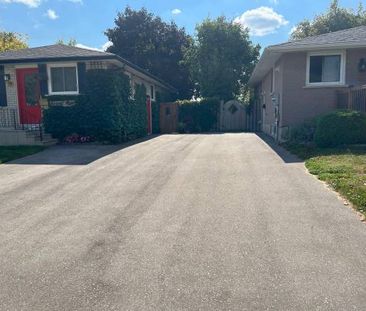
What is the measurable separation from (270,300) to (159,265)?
1234 mm

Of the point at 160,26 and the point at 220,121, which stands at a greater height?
the point at 160,26

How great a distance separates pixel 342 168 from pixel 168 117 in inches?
740


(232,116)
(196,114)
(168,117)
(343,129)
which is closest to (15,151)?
(343,129)

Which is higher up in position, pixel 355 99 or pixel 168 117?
pixel 355 99

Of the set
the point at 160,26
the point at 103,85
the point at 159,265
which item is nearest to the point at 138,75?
the point at 103,85

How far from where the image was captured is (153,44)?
36.8 m

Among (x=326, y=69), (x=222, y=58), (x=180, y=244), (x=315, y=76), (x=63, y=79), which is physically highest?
(x=222, y=58)

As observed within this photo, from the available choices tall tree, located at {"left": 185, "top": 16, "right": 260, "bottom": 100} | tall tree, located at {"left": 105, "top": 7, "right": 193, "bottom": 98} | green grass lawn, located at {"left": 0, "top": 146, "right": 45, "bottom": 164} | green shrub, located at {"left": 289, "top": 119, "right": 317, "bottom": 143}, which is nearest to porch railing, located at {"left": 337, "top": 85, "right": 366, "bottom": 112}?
green shrub, located at {"left": 289, "top": 119, "right": 317, "bottom": 143}

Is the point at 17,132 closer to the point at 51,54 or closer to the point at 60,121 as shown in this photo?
the point at 60,121

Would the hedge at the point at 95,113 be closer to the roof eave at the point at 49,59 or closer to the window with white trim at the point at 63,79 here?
the window with white trim at the point at 63,79

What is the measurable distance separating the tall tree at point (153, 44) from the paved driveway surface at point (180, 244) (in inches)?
1145

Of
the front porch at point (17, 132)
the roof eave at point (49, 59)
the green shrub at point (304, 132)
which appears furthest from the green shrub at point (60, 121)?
the green shrub at point (304, 132)

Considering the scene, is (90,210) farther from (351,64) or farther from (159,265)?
(351,64)

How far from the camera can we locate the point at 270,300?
9.98ft
